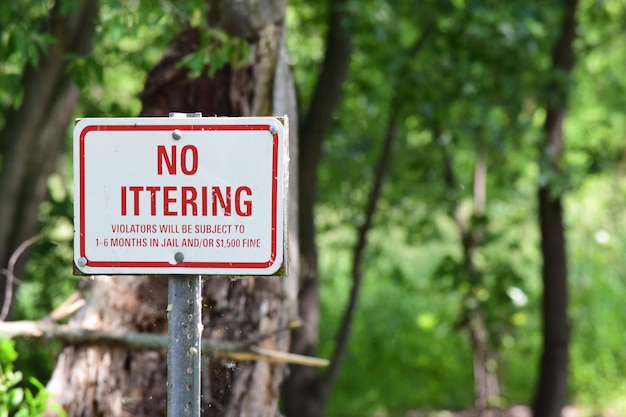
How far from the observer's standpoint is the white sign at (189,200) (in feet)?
8.07

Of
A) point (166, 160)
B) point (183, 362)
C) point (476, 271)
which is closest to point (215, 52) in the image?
point (166, 160)

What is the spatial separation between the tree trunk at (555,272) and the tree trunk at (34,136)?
390 cm

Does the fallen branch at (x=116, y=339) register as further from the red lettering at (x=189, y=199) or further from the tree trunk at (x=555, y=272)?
the tree trunk at (x=555, y=272)

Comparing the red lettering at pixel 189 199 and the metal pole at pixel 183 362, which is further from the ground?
the red lettering at pixel 189 199

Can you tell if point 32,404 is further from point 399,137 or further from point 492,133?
point 399,137

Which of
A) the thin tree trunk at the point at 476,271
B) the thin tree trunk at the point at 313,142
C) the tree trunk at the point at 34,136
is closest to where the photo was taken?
the tree trunk at the point at 34,136

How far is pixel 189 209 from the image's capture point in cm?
246

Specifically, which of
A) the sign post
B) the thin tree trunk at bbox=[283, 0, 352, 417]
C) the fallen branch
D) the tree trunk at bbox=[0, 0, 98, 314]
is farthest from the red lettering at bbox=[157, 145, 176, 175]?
the thin tree trunk at bbox=[283, 0, 352, 417]

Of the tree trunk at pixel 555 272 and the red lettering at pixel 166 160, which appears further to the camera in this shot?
the tree trunk at pixel 555 272

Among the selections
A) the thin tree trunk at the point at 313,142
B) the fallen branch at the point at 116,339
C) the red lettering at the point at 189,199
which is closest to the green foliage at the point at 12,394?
the fallen branch at the point at 116,339

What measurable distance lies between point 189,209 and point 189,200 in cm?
2

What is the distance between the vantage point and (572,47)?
929 cm

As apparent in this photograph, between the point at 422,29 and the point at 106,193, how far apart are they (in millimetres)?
6401

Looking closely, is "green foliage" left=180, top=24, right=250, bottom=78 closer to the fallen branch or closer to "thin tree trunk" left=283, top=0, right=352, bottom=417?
the fallen branch
